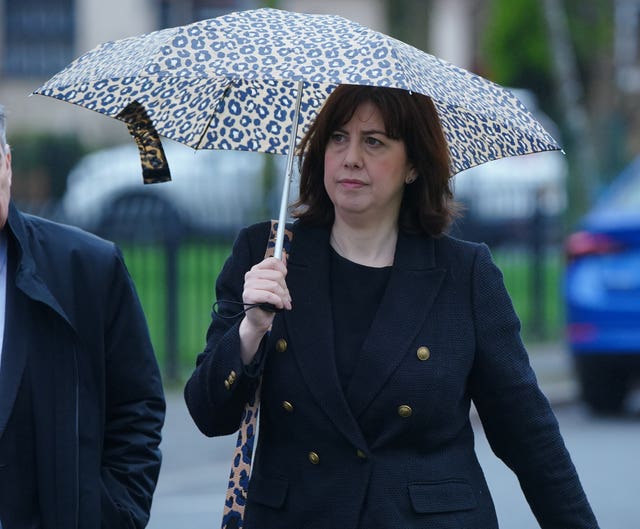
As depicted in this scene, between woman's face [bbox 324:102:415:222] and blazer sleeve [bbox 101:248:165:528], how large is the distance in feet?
1.74

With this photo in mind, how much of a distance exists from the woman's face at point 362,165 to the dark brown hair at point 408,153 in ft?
0.07

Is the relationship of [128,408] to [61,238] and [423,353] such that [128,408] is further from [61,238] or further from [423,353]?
[423,353]

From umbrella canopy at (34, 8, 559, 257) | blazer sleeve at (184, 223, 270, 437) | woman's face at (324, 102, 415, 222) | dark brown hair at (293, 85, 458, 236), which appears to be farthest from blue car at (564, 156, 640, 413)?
blazer sleeve at (184, 223, 270, 437)

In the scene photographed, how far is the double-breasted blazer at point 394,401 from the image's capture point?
3.47 metres

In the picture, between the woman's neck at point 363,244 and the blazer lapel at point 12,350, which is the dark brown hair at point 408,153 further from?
the blazer lapel at point 12,350

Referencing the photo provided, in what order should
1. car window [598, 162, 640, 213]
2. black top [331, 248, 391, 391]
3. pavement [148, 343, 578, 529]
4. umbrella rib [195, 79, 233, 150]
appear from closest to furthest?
black top [331, 248, 391, 391]
umbrella rib [195, 79, 233, 150]
pavement [148, 343, 578, 529]
car window [598, 162, 640, 213]

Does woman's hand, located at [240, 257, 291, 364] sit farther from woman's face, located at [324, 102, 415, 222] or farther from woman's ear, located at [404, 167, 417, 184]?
woman's ear, located at [404, 167, 417, 184]

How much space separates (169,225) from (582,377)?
10.3 feet

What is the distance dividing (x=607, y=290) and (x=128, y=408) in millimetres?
6548

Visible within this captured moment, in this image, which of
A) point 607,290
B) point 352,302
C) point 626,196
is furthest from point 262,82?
point 626,196

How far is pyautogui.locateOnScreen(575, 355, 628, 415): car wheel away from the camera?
10.0 meters

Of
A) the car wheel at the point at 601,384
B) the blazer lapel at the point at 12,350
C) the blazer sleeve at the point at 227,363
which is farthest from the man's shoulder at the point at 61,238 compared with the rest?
the car wheel at the point at 601,384

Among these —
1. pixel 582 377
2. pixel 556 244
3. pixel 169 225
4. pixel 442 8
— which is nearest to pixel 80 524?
pixel 582 377

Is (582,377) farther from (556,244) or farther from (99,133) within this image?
(99,133)
